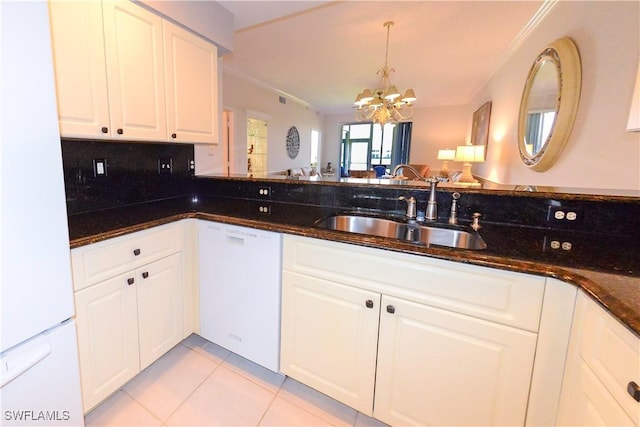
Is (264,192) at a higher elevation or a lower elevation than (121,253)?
higher

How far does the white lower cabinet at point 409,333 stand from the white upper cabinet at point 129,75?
1.10 m

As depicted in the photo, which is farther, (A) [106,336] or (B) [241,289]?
(B) [241,289]

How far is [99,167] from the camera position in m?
1.67

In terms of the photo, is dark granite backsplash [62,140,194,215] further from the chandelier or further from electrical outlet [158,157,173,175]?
the chandelier

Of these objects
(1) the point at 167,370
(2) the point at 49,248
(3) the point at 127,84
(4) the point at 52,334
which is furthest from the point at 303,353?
(3) the point at 127,84

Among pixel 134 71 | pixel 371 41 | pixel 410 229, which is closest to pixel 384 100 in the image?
pixel 371 41

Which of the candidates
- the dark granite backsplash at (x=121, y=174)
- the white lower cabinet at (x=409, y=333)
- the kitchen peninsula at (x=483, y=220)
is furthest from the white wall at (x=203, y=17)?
the white lower cabinet at (x=409, y=333)

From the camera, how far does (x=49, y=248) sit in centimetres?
84

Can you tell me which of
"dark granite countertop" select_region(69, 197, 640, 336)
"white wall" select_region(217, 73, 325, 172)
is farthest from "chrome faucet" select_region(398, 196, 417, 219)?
"white wall" select_region(217, 73, 325, 172)

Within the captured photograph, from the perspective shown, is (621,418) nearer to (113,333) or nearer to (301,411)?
(301,411)

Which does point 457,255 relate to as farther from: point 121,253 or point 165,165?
point 165,165

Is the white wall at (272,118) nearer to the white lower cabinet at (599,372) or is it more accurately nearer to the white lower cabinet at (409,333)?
the white lower cabinet at (409,333)

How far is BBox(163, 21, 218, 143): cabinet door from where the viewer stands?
172cm

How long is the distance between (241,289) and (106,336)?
2.02ft
